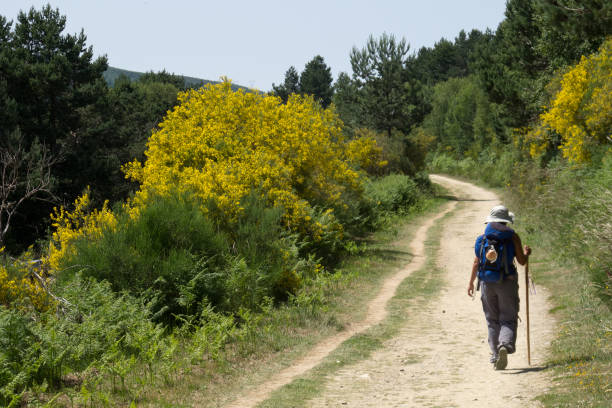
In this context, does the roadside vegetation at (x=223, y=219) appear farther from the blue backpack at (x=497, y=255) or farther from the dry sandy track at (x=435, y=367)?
the blue backpack at (x=497, y=255)

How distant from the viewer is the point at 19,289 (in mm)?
10570

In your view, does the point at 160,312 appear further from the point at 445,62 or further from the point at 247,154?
the point at 445,62

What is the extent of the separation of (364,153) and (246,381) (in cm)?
2868

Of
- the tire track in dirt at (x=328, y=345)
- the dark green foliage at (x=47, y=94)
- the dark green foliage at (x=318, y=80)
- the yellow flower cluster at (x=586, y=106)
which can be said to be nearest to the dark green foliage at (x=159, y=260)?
the tire track in dirt at (x=328, y=345)

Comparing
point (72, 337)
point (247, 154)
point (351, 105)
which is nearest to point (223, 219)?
point (247, 154)

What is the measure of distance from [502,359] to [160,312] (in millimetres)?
5435

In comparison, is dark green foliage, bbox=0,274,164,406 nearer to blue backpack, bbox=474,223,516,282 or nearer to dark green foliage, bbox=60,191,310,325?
Result: dark green foliage, bbox=60,191,310,325

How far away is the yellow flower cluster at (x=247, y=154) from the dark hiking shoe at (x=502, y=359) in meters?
8.09

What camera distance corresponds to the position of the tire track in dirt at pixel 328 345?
761cm

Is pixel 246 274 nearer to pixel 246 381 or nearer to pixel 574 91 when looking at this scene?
pixel 246 381

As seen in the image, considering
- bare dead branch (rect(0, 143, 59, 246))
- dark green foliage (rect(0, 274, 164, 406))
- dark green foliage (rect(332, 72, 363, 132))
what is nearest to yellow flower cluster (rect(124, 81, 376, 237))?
bare dead branch (rect(0, 143, 59, 246))

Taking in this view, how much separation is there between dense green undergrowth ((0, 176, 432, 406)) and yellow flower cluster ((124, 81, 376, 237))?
133 cm

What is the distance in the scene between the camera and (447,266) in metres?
18.5

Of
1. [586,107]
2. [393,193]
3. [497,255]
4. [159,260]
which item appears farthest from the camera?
[393,193]
